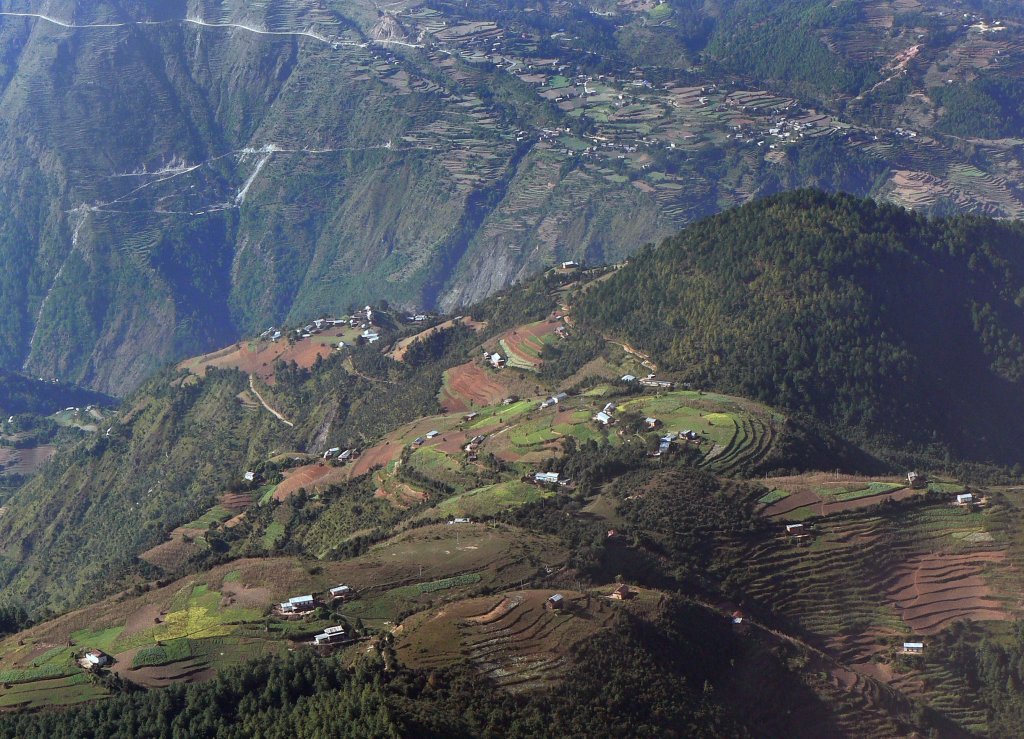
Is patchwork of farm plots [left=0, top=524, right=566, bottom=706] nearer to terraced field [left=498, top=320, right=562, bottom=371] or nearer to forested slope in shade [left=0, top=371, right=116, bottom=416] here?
terraced field [left=498, top=320, right=562, bottom=371]

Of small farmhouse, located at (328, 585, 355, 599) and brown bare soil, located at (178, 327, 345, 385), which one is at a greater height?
small farmhouse, located at (328, 585, 355, 599)

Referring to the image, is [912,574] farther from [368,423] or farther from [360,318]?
[360,318]

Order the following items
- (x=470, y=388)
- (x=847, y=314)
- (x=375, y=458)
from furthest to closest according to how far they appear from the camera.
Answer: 1. (x=470, y=388)
2. (x=847, y=314)
3. (x=375, y=458)

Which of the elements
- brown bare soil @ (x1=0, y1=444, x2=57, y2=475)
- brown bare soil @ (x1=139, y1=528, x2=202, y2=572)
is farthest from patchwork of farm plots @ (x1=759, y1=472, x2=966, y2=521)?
brown bare soil @ (x1=0, y1=444, x2=57, y2=475)

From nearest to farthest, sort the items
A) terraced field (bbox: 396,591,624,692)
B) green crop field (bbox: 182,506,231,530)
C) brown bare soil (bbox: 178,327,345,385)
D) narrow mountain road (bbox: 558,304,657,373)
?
1. terraced field (bbox: 396,591,624,692)
2. green crop field (bbox: 182,506,231,530)
3. narrow mountain road (bbox: 558,304,657,373)
4. brown bare soil (bbox: 178,327,345,385)

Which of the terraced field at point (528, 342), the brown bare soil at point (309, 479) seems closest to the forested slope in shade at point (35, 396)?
the brown bare soil at point (309, 479)

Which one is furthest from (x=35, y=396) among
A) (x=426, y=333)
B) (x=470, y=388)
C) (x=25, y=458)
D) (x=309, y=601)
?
(x=309, y=601)

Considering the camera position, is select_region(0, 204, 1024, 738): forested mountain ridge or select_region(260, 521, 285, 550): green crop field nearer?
select_region(0, 204, 1024, 738): forested mountain ridge

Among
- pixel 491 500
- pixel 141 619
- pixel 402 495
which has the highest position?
pixel 491 500

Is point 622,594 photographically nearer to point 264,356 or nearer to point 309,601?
point 309,601
